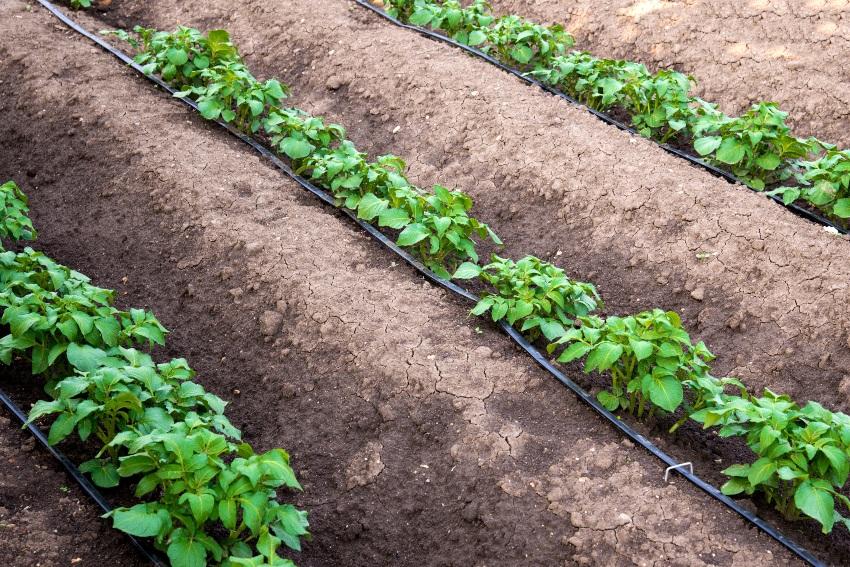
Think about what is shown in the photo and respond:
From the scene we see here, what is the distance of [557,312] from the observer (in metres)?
4.66

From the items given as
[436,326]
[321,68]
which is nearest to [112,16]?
[321,68]

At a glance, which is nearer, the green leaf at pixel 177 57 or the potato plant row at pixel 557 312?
the potato plant row at pixel 557 312

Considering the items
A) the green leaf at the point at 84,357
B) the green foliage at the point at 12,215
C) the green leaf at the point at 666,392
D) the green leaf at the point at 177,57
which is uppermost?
the green leaf at the point at 666,392

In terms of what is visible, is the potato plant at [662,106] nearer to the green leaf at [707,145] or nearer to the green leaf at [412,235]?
the green leaf at [707,145]

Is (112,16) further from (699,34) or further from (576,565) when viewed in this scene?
(576,565)

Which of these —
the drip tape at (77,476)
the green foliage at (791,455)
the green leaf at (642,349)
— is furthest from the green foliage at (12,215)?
the green foliage at (791,455)

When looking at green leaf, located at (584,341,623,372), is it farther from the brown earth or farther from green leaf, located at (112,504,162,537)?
green leaf, located at (112,504,162,537)

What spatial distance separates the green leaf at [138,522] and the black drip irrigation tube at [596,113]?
4.48 m

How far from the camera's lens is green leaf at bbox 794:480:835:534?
11.4 feet

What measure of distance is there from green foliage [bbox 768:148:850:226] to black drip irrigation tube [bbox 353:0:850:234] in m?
0.08

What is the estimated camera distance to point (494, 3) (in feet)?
29.8

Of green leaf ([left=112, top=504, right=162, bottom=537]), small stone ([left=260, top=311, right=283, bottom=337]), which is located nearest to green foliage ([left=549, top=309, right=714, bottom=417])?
small stone ([left=260, top=311, right=283, bottom=337])

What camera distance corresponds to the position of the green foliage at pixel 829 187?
5.55 metres

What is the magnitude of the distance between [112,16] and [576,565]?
732 cm
